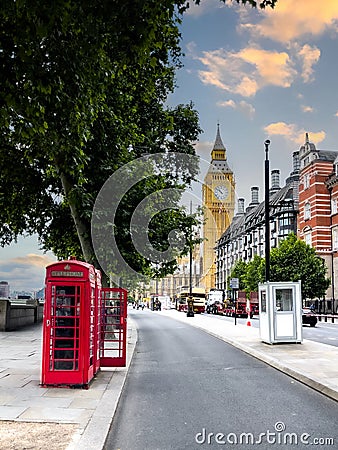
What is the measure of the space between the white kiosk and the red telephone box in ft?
29.2

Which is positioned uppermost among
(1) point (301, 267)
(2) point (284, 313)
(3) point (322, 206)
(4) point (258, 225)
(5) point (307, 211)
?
(4) point (258, 225)

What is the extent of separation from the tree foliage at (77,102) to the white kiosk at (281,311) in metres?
5.51

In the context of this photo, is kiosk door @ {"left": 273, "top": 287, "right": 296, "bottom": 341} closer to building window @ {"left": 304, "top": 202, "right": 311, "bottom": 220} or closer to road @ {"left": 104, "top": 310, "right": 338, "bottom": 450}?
road @ {"left": 104, "top": 310, "right": 338, "bottom": 450}

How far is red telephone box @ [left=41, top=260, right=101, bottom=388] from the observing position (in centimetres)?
1000

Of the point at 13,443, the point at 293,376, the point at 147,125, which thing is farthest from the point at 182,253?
the point at 13,443

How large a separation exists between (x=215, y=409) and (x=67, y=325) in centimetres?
326

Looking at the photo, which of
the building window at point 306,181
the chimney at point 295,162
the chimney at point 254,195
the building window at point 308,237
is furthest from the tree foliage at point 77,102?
the chimney at point 254,195

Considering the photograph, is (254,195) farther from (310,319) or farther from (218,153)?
(310,319)

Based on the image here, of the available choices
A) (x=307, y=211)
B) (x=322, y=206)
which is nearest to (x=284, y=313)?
(x=322, y=206)

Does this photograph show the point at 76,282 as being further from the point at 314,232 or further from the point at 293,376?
the point at 314,232

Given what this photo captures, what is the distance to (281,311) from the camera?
1834 centimetres

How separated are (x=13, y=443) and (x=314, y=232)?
69.1 metres

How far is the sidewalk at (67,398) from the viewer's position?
21.3 feet

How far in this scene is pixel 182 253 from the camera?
2577 cm
